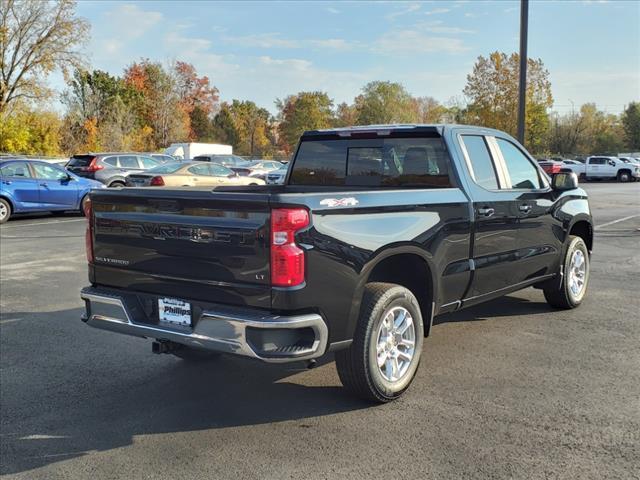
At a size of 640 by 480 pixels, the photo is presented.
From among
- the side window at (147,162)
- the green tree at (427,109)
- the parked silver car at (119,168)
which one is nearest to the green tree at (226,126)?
→ the green tree at (427,109)

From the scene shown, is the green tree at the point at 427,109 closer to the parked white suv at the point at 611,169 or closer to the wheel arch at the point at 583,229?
the parked white suv at the point at 611,169

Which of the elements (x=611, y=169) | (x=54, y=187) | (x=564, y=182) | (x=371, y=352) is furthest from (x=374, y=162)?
(x=611, y=169)

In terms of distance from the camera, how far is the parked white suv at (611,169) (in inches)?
1633

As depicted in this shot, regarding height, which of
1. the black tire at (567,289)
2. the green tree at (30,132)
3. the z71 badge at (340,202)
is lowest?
the black tire at (567,289)

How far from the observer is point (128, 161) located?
21.8 metres

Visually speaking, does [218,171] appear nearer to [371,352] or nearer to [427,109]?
[371,352]

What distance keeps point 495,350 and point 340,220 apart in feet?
7.70

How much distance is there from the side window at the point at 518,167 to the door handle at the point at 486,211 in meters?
0.64

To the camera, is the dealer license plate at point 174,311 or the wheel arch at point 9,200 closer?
the dealer license plate at point 174,311

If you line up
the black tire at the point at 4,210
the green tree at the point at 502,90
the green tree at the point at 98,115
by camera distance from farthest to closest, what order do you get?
the green tree at the point at 502,90, the green tree at the point at 98,115, the black tire at the point at 4,210

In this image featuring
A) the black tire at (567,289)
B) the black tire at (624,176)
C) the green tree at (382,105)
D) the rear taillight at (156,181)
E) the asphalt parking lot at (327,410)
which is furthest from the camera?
the green tree at (382,105)

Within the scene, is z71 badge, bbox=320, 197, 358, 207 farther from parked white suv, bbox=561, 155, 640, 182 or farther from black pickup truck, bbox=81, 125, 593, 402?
parked white suv, bbox=561, 155, 640, 182

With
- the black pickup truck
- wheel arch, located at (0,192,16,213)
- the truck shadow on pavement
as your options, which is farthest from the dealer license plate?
wheel arch, located at (0,192,16,213)

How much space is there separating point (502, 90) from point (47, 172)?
4718 centimetres
